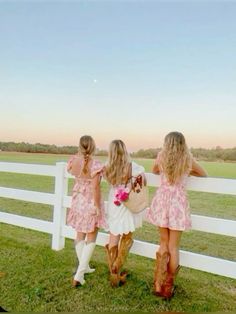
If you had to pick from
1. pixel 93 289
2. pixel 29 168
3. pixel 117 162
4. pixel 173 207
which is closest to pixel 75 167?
pixel 117 162

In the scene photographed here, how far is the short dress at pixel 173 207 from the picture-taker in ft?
11.5

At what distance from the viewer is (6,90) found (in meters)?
11.5

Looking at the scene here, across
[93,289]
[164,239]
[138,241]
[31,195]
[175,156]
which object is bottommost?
[93,289]

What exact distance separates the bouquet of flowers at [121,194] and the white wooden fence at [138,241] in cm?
34

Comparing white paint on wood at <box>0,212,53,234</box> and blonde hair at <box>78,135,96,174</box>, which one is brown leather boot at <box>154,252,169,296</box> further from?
white paint on wood at <box>0,212,53,234</box>

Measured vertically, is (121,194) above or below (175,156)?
below

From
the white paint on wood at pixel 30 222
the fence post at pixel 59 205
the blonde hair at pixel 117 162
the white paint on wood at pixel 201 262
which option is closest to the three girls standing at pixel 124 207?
the blonde hair at pixel 117 162

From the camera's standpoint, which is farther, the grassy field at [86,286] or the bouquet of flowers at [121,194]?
the bouquet of flowers at [121,194]

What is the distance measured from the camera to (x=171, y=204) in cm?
355

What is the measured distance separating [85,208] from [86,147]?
66 cm

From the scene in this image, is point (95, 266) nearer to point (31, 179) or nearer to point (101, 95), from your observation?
point (101, 95)

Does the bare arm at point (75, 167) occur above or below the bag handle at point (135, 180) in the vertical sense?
above

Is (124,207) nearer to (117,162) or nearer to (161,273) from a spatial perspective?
(117,162)

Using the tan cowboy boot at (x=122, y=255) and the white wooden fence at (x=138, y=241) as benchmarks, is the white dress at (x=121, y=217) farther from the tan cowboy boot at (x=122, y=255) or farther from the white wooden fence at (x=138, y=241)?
the white wooden fence at (x=138, y=241)
